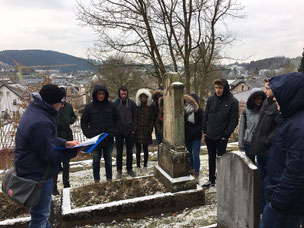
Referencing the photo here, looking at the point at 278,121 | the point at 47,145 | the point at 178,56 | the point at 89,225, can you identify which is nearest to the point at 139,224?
the point at 89,225

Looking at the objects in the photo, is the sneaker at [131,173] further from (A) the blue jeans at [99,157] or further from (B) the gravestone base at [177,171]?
(B) the gravestone base at [177,171]

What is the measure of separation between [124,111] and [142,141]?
77 centimetres

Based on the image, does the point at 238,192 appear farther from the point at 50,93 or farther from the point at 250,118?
the point at 50,93

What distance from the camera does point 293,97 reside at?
168cm

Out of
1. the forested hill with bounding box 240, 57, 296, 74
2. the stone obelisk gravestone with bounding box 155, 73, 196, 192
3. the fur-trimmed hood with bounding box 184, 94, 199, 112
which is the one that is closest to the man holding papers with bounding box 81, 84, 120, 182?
the stone obelisk gravestone with bounding box 155, 73, 196, 192

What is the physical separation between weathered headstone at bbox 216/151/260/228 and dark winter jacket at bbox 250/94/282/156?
35.5 inches

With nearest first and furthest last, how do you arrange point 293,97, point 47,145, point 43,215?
point 293,97, point 47,145, point 43,215

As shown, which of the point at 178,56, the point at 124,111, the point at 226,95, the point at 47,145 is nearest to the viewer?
the point at 47,145

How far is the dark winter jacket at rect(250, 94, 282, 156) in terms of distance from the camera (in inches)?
122

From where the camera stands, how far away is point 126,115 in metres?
4.64

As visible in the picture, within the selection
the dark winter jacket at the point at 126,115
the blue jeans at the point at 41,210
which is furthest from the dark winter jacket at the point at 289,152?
the dark winter jacket at the point at 126,115

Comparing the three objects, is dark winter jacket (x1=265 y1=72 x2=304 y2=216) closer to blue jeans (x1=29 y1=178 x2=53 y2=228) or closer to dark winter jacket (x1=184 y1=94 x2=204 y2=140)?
blue jeans (x1=29 y1=178 x2=53 y2=228)

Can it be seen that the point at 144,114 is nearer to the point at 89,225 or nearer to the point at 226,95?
the point at 226,95

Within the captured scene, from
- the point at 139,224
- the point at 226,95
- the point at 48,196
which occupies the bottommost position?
the point at 139,224
